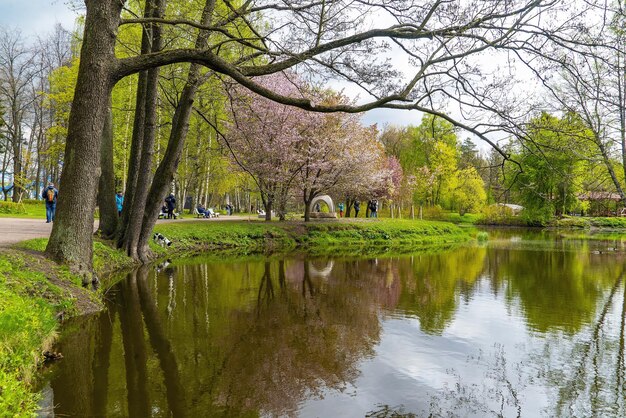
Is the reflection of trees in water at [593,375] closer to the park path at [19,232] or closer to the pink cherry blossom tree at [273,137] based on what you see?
the park path at [19,232]

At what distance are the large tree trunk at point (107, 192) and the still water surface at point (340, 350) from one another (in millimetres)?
2910

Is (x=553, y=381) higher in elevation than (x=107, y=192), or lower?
lower

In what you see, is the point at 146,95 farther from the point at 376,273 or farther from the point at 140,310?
the point at 376,273

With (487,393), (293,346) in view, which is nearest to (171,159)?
(293,346)

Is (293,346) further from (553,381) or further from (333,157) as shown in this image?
(333,157)

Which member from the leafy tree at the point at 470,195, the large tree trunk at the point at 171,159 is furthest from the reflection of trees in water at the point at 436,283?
the leafy tree at the point at 470,195

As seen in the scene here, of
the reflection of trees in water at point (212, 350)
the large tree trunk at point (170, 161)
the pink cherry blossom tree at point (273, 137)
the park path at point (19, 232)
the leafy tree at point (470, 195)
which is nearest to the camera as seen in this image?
the reflection of trees in water at point (212, 350)

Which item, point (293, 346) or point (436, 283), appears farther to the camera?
point (436, 283)

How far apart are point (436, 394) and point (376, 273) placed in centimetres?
926

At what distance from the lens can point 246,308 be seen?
888 cm

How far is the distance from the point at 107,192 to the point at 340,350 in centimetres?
1074

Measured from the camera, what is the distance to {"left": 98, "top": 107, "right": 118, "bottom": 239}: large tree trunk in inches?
549

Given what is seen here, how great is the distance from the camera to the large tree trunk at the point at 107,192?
14.0 meters

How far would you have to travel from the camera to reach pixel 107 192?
14.2 m
